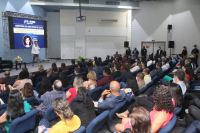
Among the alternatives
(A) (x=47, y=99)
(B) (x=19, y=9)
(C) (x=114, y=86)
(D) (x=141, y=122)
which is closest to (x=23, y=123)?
(A) (x=47, y=99)

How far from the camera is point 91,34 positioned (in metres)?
15.3

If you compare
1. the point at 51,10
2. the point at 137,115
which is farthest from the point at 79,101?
the point at 51,10

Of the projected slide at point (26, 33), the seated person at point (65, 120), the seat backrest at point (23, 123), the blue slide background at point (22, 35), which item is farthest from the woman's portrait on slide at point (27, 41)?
the seated person at point (65, 120)

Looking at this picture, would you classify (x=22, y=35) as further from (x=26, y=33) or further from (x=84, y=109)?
(x=84, y=109)

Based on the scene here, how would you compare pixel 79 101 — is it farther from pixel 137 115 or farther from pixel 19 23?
pixel 19 23

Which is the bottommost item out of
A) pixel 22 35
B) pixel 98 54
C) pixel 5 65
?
pixel 5 65

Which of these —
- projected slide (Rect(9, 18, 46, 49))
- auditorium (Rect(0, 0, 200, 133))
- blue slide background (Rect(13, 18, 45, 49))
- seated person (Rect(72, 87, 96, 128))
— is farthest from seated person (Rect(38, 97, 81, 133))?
blue slide background (Rect(13, 18, 45, 49))

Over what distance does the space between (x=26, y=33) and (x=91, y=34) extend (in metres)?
6.05

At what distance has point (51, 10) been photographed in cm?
1537

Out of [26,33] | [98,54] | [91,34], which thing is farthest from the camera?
[98,54]

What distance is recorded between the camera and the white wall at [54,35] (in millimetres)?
15881

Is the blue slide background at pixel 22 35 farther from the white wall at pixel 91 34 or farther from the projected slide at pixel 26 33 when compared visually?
the white wall at pixel 91 34

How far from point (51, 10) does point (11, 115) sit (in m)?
14.9

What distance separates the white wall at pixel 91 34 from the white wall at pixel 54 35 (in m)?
1.30
